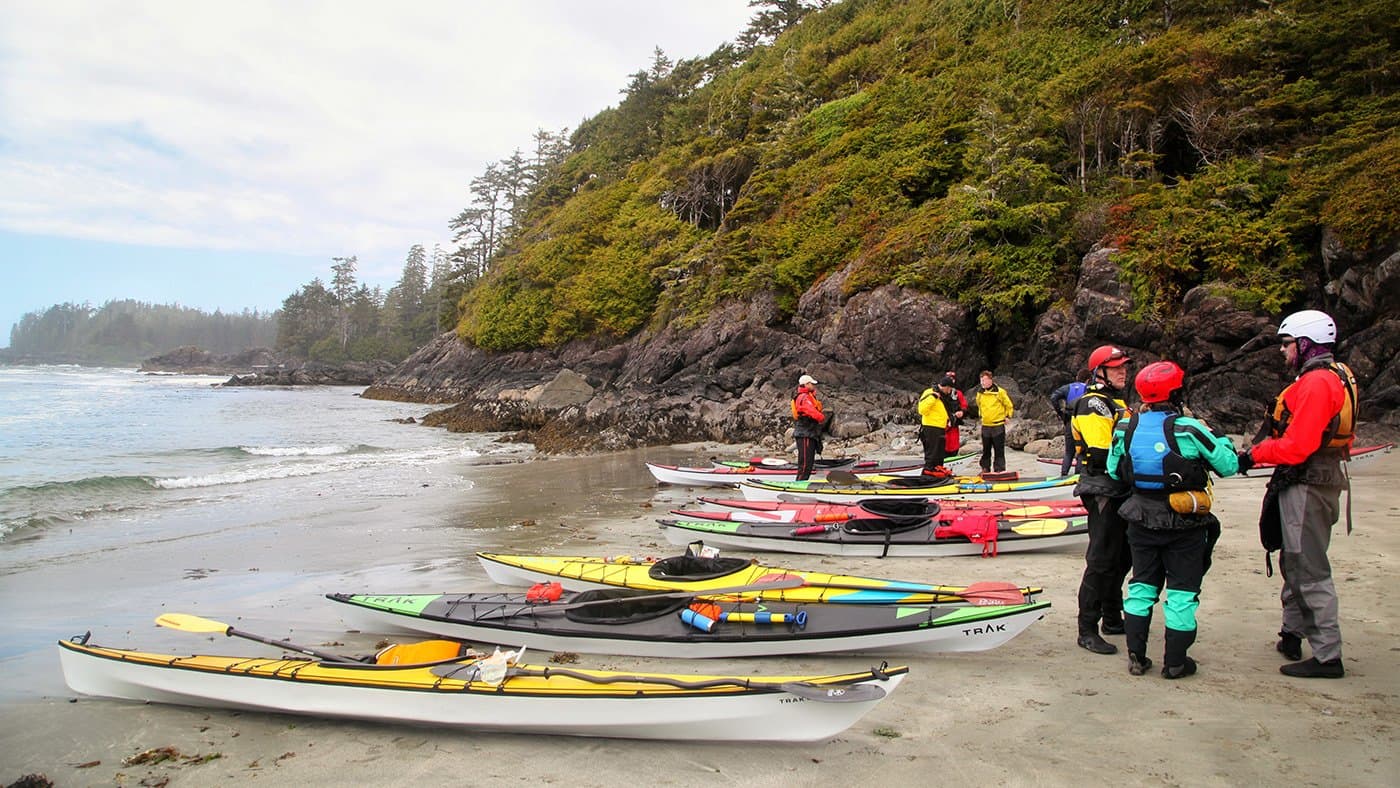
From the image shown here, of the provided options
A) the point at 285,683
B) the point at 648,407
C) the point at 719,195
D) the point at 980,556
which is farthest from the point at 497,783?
the point at 719,195

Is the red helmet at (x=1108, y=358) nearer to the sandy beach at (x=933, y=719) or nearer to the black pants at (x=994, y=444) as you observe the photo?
the sandy beach at (x=933, y=719)

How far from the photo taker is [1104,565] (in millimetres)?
4668

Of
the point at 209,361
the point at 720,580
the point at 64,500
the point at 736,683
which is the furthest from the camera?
the point at 209,361

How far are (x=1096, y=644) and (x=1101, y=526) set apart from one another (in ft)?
2.44

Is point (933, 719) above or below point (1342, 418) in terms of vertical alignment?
below

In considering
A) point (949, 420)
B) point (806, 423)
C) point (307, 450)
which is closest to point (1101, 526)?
point (949, 420)

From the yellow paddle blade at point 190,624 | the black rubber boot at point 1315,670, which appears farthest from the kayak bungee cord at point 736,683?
the black rubber boot at point 1315,670

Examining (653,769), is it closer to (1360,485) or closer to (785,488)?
(785,488)

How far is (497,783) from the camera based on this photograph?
351cm

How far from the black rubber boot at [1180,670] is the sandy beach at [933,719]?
44mm

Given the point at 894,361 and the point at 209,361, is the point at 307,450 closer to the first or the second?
the point at 894,361

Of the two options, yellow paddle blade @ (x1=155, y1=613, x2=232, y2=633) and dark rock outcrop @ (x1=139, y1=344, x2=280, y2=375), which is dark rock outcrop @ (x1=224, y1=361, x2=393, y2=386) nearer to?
dark rock outcrop @ (x1=139, y1=344, x2=280, y2=375)

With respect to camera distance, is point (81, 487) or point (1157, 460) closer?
point (1157, 460)

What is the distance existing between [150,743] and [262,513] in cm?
875
